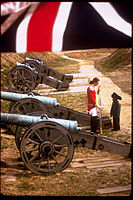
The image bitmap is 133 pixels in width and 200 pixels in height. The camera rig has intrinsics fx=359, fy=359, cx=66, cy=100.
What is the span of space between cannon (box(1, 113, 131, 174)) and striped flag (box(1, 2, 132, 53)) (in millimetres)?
1695

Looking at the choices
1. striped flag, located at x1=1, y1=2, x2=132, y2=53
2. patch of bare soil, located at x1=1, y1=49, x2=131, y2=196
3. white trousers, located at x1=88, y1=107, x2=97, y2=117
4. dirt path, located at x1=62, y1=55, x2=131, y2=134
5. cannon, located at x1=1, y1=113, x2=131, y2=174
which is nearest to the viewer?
striped flag, located at x1=1, y1=2, x2=132, y2=53

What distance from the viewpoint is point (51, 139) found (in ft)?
20.2

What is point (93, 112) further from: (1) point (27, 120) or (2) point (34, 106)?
(1) point (27, 120)

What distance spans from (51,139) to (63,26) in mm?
2087

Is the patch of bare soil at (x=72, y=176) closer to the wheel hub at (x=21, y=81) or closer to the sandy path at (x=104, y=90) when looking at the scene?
the sandy path at (x=104, y=90)

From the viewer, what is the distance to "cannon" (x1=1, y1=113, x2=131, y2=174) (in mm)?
6051

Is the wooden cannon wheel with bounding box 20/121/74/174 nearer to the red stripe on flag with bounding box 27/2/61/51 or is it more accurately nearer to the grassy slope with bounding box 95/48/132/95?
the red stripe on flag with bounding box 27/2/61/51

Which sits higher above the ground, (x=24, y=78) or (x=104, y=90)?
(x=24, y=78)

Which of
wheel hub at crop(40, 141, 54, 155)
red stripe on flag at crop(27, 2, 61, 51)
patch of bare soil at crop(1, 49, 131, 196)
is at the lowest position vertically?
patch of bare soil at crop(1, 49, 131, 196)

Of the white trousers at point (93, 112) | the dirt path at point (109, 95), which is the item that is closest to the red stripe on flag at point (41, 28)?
the white trousers at point (93, 112)

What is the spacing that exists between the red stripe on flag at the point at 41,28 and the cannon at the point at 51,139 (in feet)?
5.39

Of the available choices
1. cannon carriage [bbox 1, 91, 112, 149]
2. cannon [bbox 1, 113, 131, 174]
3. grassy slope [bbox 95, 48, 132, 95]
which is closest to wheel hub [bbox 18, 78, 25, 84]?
cannon carriage [bbox 1, 91, 112, 149]

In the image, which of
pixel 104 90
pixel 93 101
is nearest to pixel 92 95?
pixel 93 101
